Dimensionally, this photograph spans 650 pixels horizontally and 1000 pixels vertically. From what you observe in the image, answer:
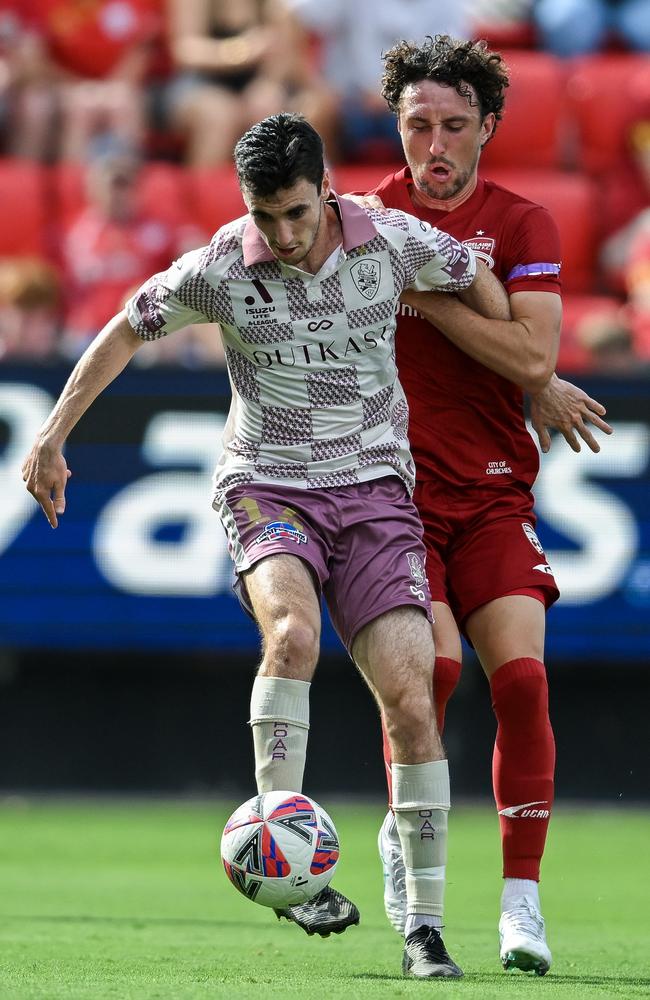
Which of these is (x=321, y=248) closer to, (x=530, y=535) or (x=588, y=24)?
(x=530, y=535)

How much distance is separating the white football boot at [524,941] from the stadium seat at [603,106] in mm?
8320

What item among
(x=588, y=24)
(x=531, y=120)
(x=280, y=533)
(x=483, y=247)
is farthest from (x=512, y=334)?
(x=588, y=24)

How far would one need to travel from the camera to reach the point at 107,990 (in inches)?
160

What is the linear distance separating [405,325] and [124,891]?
107 inches

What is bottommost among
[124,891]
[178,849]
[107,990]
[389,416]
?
[178,849]

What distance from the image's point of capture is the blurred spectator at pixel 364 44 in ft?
38.2

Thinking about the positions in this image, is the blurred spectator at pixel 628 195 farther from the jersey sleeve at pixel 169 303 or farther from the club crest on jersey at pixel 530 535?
the jersey sleeve at pixel 169 303

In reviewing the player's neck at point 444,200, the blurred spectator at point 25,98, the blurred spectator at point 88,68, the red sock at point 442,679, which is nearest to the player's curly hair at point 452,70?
the player's neck at point 444,200

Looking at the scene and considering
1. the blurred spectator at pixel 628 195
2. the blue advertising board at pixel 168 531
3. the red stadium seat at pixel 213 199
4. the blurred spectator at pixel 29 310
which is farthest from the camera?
the blurred spectator at pixel 628 195

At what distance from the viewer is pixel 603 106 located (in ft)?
40.5

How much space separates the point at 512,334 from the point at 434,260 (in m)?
0.32

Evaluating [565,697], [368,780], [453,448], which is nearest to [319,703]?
[368,780]

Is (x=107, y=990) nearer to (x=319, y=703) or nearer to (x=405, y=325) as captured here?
(x=405, y=325)

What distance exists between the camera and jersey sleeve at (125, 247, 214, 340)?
4652mm
